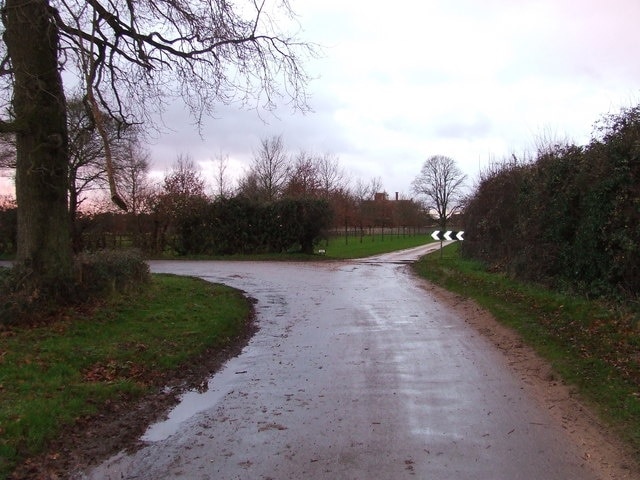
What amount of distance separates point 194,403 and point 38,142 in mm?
5924

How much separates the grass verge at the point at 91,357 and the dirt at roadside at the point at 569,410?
4.37 m

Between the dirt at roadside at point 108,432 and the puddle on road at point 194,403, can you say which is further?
the puddle on road at point 194,403

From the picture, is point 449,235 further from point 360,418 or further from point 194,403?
point 360,418

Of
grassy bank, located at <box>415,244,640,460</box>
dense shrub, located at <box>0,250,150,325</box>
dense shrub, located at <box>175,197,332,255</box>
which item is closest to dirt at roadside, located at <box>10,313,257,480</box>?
dense shrub, located at <box>0,250,150,325</box>

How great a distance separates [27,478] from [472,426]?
365 centimetres

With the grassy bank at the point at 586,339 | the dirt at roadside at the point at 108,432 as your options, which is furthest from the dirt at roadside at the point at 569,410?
the dirt at roadside at the point at 108,432

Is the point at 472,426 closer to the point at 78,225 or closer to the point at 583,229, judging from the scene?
the point at 583,229

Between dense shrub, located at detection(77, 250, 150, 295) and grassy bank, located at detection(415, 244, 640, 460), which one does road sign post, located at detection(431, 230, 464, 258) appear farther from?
dense shrub, located at detection(77, 250, 150, 295)

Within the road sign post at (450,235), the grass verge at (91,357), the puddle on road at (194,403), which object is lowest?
the puddle on road at (194,403)

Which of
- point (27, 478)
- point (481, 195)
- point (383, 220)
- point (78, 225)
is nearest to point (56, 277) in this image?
point (27, 478)

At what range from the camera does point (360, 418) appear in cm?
526

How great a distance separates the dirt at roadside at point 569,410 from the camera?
165 inches

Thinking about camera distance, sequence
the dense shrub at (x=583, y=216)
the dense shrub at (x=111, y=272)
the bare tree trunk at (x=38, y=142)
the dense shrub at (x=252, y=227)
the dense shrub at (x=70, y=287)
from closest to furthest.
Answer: the dense shrub at (x=70, y=287) < the bare tree trunk at (x=38, y=142) < the dense shrub at (x=583, y=216) < the dense shrub at (x=111, y=272) < the dense shrub at (x=252, y=227)

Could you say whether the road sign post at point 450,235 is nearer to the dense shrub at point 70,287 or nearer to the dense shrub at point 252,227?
the dense shrub at point 252,227
